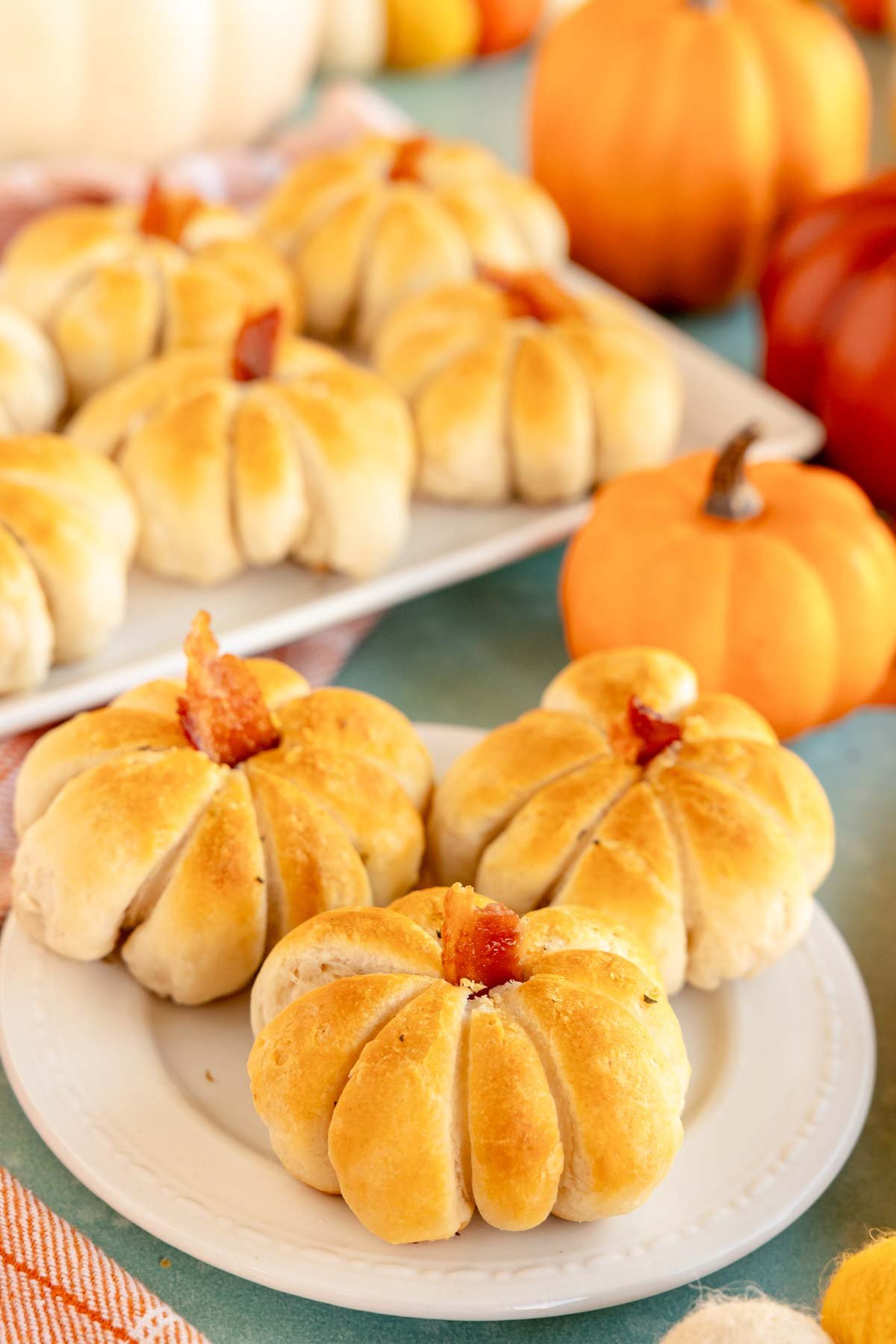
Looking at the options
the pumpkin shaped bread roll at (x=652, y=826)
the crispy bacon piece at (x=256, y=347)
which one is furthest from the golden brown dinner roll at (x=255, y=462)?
the pumpkin shaped bread roll at (x=652, y=826)

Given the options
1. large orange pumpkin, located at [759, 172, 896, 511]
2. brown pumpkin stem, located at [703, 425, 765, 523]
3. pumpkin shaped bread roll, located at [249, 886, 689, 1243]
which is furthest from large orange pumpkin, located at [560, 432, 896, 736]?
pumpkin shaped bread roll, located at [249, 886, 689, 1243]

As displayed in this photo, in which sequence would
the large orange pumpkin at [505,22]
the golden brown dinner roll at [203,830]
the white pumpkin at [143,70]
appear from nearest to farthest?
the golden brown dinner roll at [203,830], the white pumpkin at [143,70], the large orange pumpkin at [505,22]

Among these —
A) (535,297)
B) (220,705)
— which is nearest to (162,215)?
Result: (535,297)

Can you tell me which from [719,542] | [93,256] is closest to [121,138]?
[93,256]

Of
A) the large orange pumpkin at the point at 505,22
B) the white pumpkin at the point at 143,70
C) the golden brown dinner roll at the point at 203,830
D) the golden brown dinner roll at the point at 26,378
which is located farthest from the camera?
the large orange pumpkin at the point at 505,22

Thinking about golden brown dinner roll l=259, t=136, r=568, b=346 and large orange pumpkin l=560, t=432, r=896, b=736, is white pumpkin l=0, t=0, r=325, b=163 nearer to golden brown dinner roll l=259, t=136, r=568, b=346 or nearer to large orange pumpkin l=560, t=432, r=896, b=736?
golden brown dinner roll l=259, t=136, r=568, b=346

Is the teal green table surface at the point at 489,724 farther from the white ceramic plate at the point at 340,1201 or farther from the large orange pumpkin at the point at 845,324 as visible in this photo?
the large orange pumpkin at the point at 845,324
